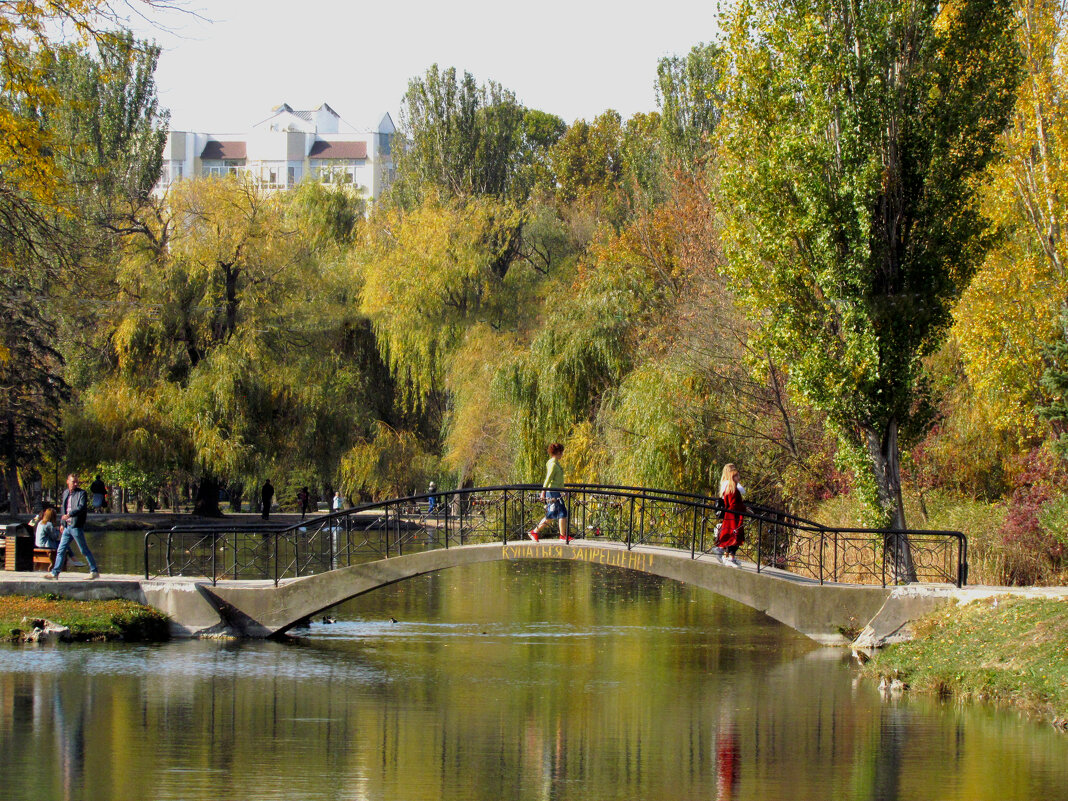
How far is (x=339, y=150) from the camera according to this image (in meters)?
118

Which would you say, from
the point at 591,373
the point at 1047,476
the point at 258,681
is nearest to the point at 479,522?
the point at 591,373

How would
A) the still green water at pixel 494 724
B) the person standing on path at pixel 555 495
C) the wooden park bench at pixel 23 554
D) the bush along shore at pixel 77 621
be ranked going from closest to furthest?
1. the still green water at pixel 494 724
2. the bush along shore at pixel 77 621
3. the person standing on path at pixel 555 495
4. the wooden park bench at pixel 23 554

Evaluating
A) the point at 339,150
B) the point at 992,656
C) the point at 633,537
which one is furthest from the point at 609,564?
the point at 339,150

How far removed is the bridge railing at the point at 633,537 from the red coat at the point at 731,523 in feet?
1.00

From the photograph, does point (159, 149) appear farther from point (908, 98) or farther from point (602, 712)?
point (602, 712)

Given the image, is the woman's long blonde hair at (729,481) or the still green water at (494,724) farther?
the woman's long blonde hair at (729,481)

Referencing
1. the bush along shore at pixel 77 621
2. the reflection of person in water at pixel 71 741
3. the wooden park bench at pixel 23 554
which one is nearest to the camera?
the reflection of person in water at pixel 71 741

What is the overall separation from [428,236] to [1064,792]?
31.1 metres

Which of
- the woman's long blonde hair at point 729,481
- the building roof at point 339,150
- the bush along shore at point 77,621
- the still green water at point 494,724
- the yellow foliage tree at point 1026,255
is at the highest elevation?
the building roof at point 339,150

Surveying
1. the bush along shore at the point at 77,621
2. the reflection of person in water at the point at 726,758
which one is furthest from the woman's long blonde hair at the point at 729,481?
the bush along shore at the point at 77,621

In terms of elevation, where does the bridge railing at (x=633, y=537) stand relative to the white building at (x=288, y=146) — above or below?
below

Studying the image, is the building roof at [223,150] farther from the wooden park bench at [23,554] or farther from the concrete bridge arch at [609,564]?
the concrete bridge arch at [609,564]

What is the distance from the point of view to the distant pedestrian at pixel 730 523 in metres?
18.4

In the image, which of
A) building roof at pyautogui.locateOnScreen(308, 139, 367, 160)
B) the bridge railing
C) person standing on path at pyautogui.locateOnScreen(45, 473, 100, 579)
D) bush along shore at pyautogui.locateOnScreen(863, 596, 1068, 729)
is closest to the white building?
building roof at pyautogui.locateOnScreen(308, 139, 367, 160)
